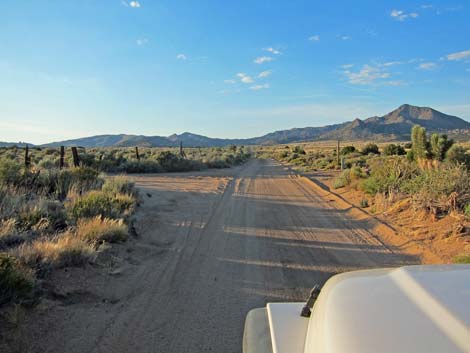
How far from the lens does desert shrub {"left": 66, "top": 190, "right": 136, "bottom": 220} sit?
9.84 meters

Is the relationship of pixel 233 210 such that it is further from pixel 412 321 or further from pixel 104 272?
pixel 412 321

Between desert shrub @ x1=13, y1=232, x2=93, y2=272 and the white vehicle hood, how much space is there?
5.30 m

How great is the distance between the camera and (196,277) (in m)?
6.48

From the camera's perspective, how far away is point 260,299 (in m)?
5.57

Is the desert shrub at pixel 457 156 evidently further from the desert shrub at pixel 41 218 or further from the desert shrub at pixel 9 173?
the desert shrub at pixel 9 173

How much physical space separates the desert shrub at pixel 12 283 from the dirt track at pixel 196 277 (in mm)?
327

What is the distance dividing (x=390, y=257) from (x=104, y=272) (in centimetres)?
538

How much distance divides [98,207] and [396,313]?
9566mm

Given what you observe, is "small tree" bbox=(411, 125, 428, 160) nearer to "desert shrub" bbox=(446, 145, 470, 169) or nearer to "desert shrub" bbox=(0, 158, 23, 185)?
"desert shrub" bbox=(446, 145, 470, 169)

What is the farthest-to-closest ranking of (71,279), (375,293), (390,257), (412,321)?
(390,257) → (71,279) → (375,293) → (412,321)

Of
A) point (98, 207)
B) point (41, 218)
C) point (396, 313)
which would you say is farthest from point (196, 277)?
point (396, 313)

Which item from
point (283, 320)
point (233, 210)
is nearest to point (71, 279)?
point (283, 320)

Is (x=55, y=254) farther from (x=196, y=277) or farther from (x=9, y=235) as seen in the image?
(x=196, y=277)

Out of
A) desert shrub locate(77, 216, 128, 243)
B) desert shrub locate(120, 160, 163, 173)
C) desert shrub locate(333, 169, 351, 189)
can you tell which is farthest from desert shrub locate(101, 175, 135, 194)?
desert shrub locate(120, 160, 163, 173)
